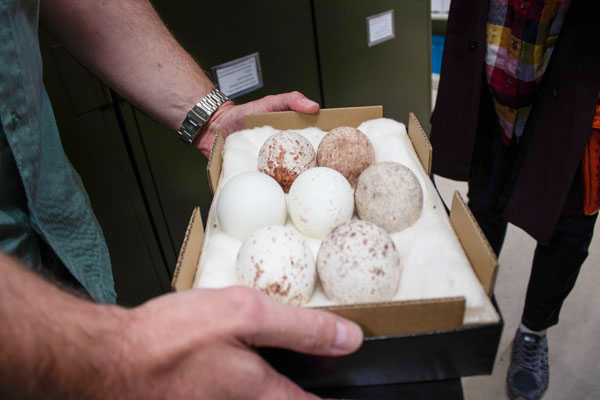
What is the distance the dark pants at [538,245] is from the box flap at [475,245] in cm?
60

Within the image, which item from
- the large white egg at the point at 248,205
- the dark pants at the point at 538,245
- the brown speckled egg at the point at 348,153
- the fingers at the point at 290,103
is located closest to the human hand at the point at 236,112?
the fingers at the point at 290,103

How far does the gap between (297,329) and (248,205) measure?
33 cm

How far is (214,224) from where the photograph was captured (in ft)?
2.94

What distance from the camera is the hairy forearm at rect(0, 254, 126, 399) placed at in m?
0.45

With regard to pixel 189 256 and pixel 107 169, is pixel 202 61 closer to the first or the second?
pixel 107 169

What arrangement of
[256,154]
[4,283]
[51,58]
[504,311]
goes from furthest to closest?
1. [504,311]
2. [51,58]
3. [256,154]
4. [4,283]

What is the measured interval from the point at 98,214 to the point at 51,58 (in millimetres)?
524

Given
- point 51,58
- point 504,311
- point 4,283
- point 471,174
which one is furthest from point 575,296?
point 51,58

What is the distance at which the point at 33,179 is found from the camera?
76 cm

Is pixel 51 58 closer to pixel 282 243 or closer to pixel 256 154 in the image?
pixel 256 154

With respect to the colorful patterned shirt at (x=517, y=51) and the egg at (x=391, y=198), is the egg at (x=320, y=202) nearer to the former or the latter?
the egg at (x=391, y=198)

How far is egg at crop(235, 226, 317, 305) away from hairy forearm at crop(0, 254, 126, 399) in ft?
0.76

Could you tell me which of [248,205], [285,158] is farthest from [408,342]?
[285,158]

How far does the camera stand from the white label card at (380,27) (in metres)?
2.21
